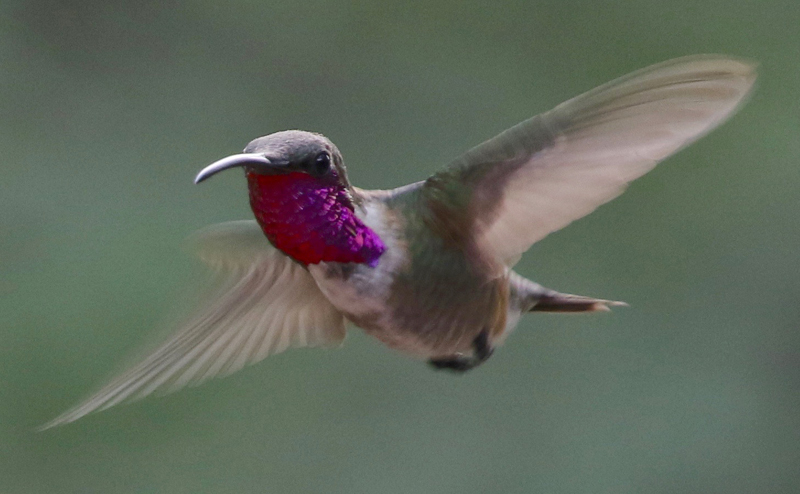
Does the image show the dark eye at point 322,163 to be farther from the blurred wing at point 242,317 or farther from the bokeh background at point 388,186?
the bokeh background at point 388,186

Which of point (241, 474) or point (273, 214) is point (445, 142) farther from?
point (273, 214)

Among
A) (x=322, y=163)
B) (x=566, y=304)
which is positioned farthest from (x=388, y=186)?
(x=322, y=163)

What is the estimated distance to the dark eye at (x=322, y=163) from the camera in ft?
2.42

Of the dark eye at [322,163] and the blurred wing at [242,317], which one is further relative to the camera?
the blurred wing at [242,317]

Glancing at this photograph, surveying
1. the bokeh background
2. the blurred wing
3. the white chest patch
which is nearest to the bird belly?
the white chest patch

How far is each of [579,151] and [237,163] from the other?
0.79 ft

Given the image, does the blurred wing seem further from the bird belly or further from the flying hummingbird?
the bird belly

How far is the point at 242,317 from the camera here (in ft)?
3.22

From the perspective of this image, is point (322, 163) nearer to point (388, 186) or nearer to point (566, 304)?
point (566, 304)

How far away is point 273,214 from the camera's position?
0.74 meters

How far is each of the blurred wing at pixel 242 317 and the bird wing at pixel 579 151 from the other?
21 cm

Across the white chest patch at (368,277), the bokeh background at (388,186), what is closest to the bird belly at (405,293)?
the white chest patch at (368,277)

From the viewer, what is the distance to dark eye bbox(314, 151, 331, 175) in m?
0.74

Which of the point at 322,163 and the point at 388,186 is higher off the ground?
the point at 322,163
